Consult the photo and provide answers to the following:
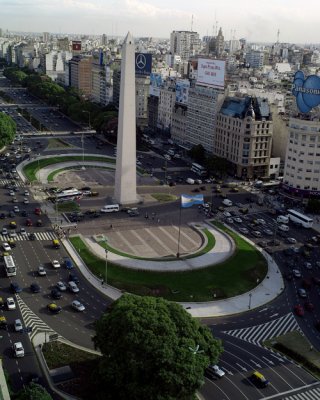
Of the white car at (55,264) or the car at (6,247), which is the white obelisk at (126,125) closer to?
the car at (6,247)

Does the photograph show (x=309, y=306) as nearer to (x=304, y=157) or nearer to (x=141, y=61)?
(x=304, y=157)

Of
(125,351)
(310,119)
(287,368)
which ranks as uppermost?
(310,119)

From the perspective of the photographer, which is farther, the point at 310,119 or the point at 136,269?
the point at 310,119

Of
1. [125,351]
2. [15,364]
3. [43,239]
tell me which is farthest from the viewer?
[43,239]

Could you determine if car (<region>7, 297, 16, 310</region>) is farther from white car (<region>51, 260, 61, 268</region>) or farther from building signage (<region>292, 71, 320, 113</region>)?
building signage (<region>292, 71, 320, 113</region>)

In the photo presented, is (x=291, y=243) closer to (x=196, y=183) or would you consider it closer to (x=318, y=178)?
(x=318, y=178)

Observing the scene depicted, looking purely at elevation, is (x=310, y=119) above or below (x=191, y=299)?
above

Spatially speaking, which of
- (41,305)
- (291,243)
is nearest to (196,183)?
(291,243)

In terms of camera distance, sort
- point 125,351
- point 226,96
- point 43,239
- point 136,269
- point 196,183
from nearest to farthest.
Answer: point 125,351
point 136,269
point 43,239
point 196,183
point 226,96

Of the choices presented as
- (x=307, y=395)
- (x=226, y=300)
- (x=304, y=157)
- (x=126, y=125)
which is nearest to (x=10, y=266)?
(x=226, y=300)
